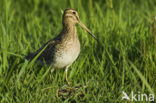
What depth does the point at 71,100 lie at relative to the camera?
3.42m

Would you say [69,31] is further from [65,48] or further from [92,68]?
[92,68]

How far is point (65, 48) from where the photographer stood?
3.99 metres

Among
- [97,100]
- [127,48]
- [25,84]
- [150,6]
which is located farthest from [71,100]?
[150,6]

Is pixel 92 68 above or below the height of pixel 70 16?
below

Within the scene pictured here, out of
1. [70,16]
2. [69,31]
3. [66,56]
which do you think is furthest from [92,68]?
[70,16]

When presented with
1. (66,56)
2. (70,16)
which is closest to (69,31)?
(70,16)

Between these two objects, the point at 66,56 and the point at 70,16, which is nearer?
the point at 66,56

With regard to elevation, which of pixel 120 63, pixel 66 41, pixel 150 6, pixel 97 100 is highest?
pixel 150 6

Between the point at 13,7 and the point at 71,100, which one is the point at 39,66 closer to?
the point at 71,100

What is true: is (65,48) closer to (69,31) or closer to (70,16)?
(69,31)

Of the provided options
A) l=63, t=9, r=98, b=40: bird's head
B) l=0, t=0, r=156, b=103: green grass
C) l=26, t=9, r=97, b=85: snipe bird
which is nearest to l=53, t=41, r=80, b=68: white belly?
l=26, t=9, r=97, b=85: snipe bird

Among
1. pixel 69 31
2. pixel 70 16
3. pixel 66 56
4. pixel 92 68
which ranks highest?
pixel 70 16

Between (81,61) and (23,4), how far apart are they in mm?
3312

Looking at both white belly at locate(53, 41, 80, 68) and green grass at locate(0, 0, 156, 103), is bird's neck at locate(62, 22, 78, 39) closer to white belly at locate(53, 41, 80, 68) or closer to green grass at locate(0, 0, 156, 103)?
white belly at locate(53, 41, 80, 68)
